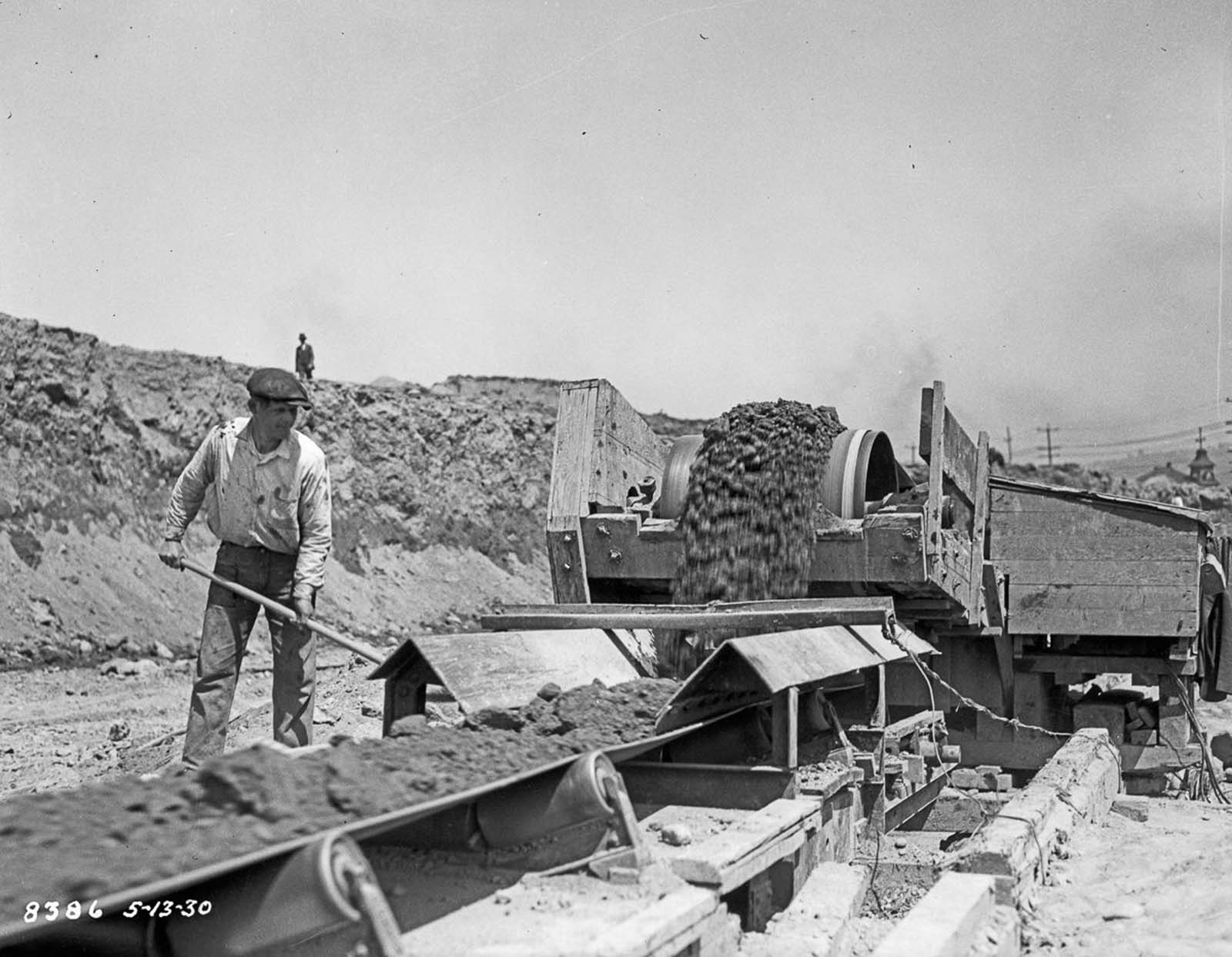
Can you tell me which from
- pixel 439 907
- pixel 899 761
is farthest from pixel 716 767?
pixel 439 907

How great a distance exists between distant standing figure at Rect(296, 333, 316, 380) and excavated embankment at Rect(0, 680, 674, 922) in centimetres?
2209

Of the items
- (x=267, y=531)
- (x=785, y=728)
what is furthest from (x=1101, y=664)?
(x=267, y=531)

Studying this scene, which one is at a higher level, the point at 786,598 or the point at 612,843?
the point at 786,598

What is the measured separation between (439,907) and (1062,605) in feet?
18.4

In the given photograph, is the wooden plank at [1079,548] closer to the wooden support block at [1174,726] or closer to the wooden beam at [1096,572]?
the wooden beam at [1096,572]

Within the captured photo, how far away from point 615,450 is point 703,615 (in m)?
2.00

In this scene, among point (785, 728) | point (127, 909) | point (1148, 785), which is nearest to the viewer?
point (127, 909)

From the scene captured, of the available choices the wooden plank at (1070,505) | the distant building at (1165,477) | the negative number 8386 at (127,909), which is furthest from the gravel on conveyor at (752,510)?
the distant building at (1165,477)

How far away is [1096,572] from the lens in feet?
25.3

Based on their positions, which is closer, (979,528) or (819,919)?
(819,919)

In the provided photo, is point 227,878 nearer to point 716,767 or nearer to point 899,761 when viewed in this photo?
point 716,767

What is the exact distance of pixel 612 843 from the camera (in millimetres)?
3375

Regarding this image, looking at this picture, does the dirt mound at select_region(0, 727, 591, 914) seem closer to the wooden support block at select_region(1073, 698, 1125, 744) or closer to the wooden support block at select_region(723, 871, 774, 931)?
the wooden support block at select_region(723, 871, 774, 931)

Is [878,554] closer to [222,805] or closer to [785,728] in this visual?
[785,728]
